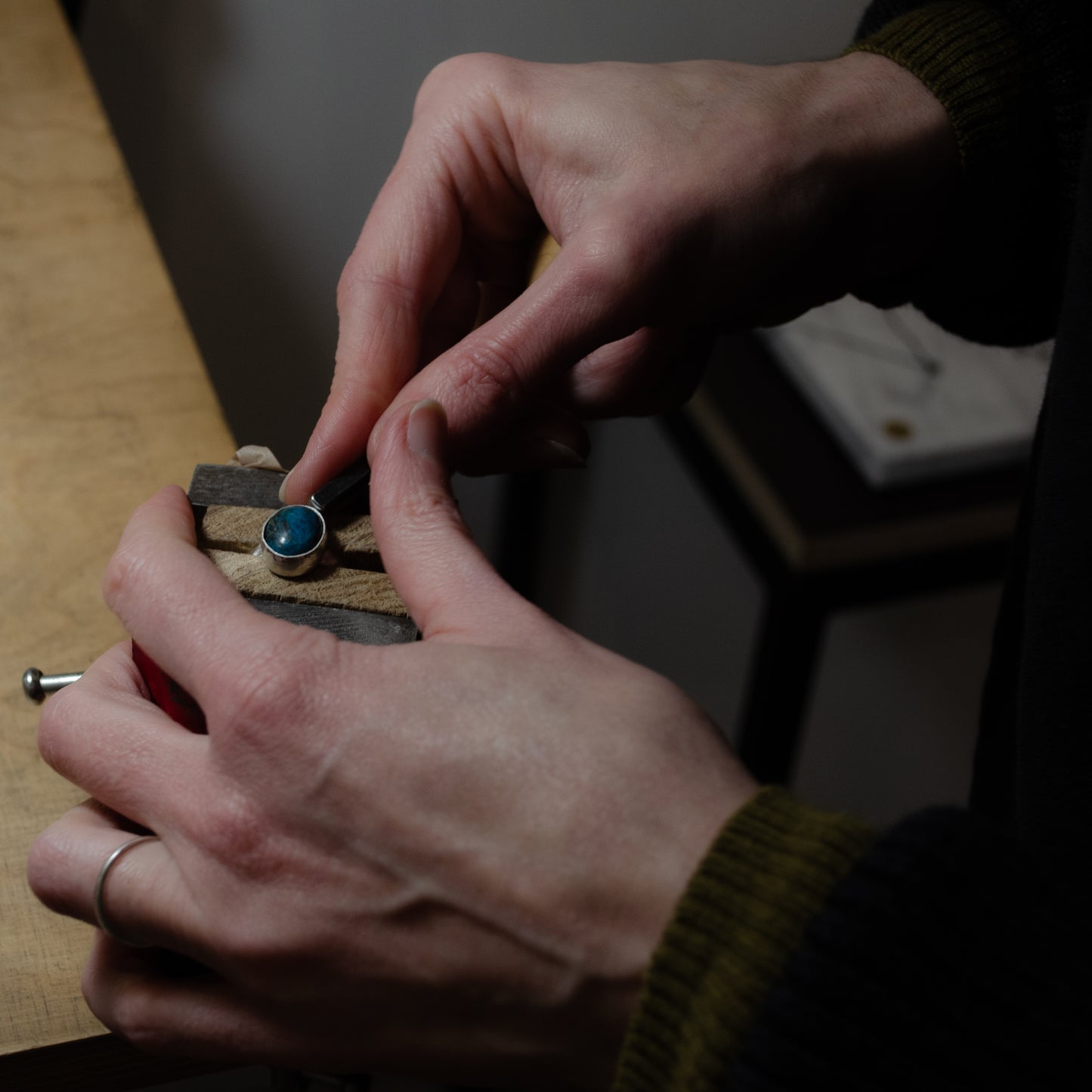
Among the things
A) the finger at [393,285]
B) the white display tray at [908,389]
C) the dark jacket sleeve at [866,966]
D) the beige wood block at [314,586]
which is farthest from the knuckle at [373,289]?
the white display tray at [908,389]

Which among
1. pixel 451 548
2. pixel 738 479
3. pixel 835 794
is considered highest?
pixel 451 548

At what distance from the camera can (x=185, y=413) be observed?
2.52 ft

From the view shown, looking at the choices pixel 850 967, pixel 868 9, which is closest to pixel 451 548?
pixel 850 967

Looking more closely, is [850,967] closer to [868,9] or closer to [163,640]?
[163,640]

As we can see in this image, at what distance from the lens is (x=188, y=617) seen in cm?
50

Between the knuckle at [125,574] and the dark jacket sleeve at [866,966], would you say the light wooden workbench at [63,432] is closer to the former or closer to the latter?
the knuckle at [125,574]

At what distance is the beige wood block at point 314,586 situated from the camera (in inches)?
22.7

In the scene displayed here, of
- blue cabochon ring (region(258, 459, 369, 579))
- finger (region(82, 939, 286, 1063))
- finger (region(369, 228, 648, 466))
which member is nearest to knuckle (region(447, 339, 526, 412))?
finger (region(369, 228, 648, 466))

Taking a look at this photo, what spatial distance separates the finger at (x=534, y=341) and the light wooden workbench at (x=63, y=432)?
20 cm

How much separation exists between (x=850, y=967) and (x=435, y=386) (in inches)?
14.1

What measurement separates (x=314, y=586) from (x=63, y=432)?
0.27 m

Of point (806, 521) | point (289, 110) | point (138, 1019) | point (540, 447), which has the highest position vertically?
point (289, 110)

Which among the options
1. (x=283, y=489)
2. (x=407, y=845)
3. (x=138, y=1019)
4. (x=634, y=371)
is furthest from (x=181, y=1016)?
(x=634, y=371)

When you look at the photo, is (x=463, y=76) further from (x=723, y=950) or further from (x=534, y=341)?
(x=723, y=950)
